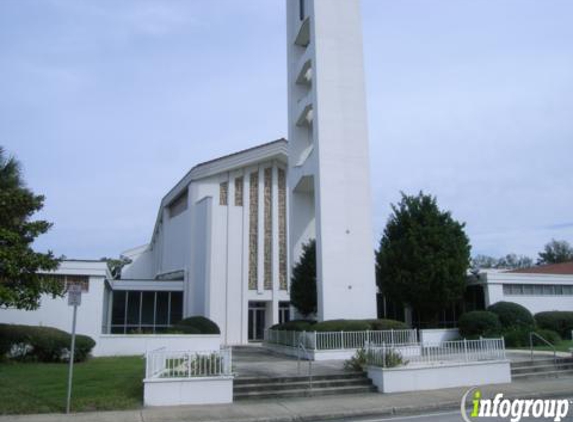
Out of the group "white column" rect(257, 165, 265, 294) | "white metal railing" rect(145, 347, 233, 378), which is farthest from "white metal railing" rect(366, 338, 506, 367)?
"white column" rect(257, 165, 265, 294)

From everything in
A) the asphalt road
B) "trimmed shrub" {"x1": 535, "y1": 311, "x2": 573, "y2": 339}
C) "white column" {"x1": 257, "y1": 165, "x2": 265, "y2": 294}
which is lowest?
the asphalt road

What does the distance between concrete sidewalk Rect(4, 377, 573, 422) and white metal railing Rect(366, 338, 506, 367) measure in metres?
1.10

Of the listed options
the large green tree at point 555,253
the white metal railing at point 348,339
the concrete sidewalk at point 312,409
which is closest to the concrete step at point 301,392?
the concrete sidewalk at point 312,409

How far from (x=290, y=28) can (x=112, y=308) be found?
19.3 metres

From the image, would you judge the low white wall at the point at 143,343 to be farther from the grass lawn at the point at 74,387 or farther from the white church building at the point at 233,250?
the white church building at the point at 233,250

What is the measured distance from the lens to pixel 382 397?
1361cm

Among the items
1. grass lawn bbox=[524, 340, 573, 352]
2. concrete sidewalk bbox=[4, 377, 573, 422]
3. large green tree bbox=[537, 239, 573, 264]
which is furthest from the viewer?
large green tree bbox=[537, 239, 573, 264]

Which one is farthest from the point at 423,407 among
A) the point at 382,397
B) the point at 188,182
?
the point at 188,182

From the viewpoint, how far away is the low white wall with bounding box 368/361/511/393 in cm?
1448

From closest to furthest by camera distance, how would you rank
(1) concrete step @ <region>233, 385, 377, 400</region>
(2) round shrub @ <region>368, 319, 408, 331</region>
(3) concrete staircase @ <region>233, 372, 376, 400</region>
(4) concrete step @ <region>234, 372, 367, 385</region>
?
(1) concrete step @ <region>233, 385, 377, 400</region>, (3) concrete staircase @ <region>233, 372, 376, 400</region>, (4) concrete step @ <region>234, 372, 367, 385</region>, (2) round shrub @ <region>368, 319, 408, 331</region>

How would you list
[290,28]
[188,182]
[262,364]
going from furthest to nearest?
1. [188,182]
2. [290,28]
3. [262,364]

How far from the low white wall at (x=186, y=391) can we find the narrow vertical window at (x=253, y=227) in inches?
834

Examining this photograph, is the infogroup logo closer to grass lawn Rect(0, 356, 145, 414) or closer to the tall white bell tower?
grass lawn Rect(0, 356, 145, 414)

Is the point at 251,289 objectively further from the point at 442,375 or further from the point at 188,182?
the point at 442,375
